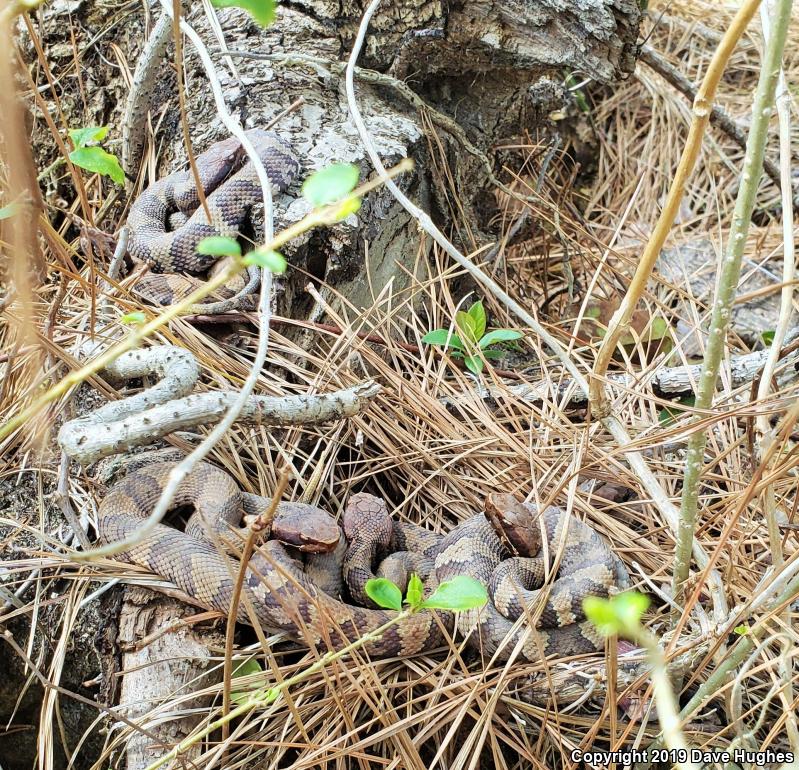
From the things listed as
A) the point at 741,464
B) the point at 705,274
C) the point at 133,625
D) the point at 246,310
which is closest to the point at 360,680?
the point at 133,625

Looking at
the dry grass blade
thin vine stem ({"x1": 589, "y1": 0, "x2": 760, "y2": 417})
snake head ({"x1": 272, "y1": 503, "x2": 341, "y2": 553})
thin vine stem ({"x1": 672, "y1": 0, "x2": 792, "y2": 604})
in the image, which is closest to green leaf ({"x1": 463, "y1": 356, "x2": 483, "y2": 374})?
the dry grass blade

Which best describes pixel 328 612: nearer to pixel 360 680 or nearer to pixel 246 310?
pixel 360 680

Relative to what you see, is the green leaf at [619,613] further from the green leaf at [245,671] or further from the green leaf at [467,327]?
the green leaf at [467,327]

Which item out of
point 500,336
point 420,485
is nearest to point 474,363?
point 500,336

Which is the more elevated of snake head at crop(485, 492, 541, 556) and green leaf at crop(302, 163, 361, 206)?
green leaf at crop(302, 163, 361, 206)

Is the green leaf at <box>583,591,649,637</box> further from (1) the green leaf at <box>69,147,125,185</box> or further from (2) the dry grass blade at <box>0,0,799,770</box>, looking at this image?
(1) the green leaf at <box>69,147,125,185</box>

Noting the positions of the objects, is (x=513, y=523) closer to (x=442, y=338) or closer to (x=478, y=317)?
(x=442, y=338)
